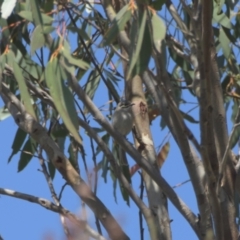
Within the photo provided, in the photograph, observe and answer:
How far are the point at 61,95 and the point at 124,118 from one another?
27.4 inches

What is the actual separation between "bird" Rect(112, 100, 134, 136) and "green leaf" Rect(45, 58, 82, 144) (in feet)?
1.81

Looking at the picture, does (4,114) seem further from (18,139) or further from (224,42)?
(224,42)

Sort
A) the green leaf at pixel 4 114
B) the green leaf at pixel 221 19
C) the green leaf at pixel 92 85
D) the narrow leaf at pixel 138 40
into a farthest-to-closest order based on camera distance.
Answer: the green leaf at pixel 92 85 → the green leaf at pixel 4 114 → the green leaf at pixel 221 19 → the narrow leaf at pixel 138 40

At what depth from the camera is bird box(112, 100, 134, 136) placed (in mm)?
2010

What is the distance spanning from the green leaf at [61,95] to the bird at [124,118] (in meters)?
0.55

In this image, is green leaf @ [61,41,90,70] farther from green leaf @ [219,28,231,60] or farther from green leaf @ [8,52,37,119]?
green leaf @ [219,28,231,60]

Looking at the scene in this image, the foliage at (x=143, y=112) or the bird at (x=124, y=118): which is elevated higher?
the bird at (x=124, y=118)

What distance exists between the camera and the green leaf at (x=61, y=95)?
1338mm

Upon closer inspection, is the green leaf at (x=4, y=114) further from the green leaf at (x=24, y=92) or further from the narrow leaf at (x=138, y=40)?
the narrow leaf at (x=138, y=40)

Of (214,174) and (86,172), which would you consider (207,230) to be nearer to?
(214,174)

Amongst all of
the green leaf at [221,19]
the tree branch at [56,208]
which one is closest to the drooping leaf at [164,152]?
the green leaf at [221,19]

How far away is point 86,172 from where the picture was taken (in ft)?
5.33

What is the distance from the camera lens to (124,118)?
82.2 inches

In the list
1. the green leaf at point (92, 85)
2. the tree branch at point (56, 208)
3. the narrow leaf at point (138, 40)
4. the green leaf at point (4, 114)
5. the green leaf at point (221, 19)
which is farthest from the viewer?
the green leaf at point (92, 85)
